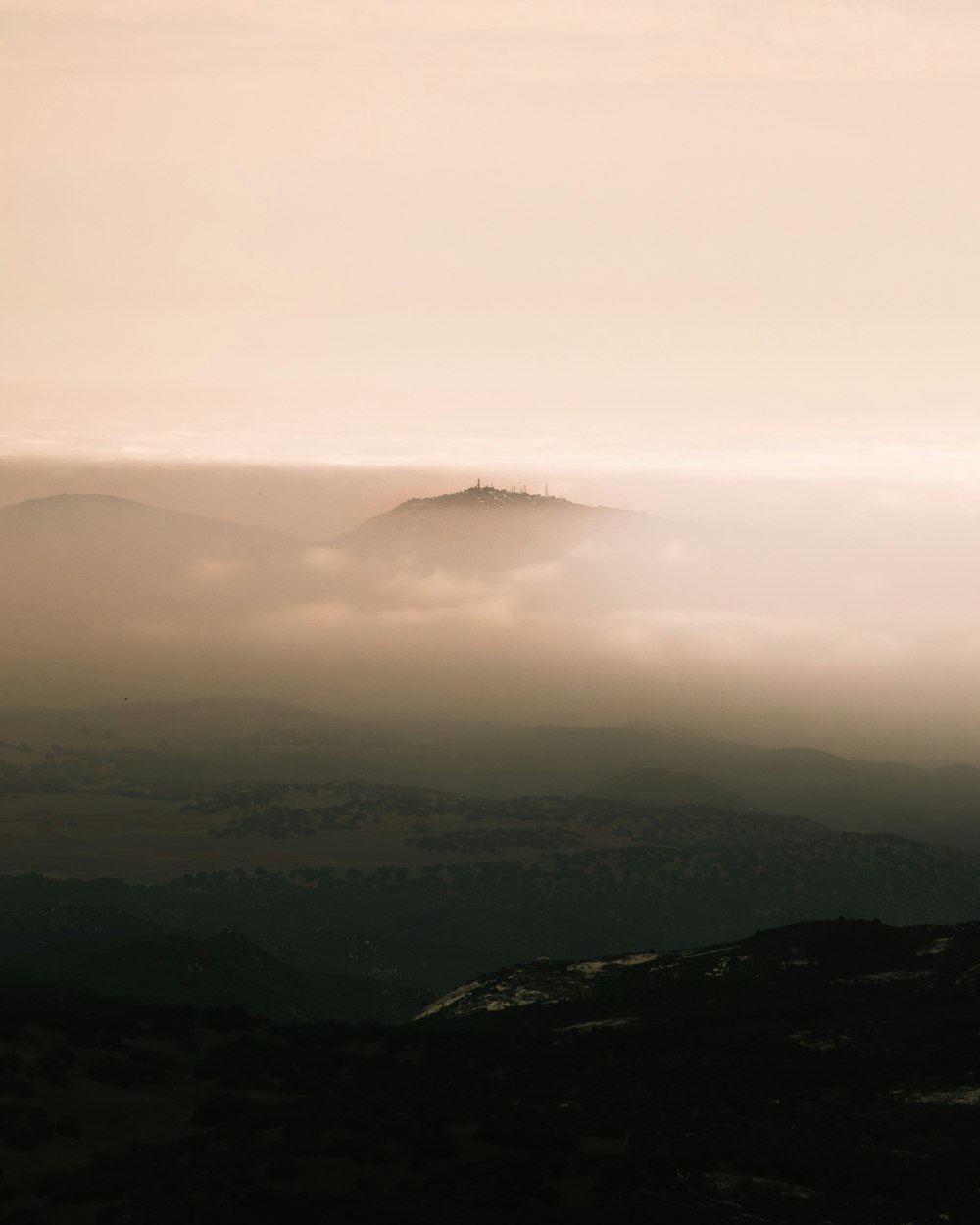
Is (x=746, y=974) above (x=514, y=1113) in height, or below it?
below

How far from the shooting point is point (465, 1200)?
119 feet

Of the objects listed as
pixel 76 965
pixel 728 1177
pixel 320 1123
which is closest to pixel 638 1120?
pixel 728 1177

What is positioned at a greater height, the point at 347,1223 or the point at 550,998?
the point at 347,1223

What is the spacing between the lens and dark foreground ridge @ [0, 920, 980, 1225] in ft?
123

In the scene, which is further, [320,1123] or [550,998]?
[550,998]

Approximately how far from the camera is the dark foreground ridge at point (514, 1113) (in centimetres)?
3741

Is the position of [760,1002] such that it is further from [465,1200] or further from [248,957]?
[248,957]

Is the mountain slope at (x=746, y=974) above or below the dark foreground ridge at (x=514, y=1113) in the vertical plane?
below

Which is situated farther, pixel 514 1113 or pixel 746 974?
Result: pixel 746 974

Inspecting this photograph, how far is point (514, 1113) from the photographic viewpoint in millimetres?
45281

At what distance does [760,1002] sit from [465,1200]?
4120 centimetres

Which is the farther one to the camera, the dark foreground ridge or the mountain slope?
the mountain slope

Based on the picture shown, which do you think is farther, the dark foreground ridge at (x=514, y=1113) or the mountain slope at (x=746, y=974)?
the mountain slope at (x=746, y=974)

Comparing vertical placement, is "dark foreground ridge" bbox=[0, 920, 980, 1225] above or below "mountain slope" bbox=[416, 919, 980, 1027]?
above
